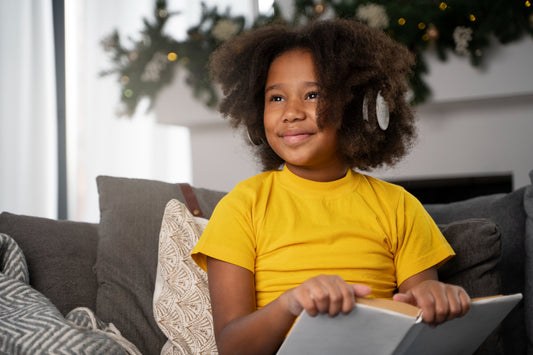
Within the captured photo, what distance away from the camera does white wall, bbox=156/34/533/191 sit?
91.7 inches

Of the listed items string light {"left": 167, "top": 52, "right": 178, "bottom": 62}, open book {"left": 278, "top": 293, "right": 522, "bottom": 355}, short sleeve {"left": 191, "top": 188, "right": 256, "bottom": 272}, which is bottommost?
open book {"left": 278, "top": 293, "right": 522, "bottom": 355}

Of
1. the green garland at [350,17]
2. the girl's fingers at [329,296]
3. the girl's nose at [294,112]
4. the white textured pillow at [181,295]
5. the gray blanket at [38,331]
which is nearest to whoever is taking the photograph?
the girl's fingers at [329,296]

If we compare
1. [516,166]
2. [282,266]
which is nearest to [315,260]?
[282,266]

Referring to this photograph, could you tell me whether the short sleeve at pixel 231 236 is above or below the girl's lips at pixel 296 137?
below

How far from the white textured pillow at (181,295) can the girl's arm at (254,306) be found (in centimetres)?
21

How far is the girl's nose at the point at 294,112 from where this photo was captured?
1006 mm

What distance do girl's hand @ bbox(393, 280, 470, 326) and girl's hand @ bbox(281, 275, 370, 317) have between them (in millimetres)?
113

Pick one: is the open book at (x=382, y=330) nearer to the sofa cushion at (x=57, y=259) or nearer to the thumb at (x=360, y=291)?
the thumb at (x=360, y=291)

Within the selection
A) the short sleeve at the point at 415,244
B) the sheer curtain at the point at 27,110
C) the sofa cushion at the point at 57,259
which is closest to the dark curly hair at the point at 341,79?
the short sleeve at the point at 415,244

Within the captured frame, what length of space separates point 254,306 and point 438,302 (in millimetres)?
319

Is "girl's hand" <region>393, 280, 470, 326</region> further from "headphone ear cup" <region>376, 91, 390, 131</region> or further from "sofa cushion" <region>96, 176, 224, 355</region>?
"sofa cushion" <region>96, 176, 224, 355</region>

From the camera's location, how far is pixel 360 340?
0.71 m

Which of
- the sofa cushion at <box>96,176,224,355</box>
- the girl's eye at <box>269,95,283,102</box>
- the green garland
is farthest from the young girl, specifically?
the green garland

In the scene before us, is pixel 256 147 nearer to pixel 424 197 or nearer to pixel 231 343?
pixel 231 343
